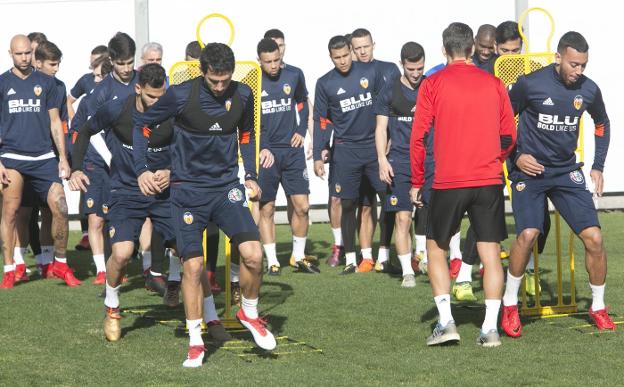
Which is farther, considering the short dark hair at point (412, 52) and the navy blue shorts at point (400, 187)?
the navy blue shorts at point (400, 187)

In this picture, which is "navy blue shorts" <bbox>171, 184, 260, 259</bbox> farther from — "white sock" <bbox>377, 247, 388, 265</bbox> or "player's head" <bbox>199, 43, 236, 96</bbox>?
"white sock" <bbox>377, 247, 388, 265</bbox>

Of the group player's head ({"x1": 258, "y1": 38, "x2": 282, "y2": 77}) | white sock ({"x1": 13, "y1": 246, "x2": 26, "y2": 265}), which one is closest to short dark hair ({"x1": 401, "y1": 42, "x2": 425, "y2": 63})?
player's head ({"x1": 258, "y1": 38, "x2": 282, "y2": 77})

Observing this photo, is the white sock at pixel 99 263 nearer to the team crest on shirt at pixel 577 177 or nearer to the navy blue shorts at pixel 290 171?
the navy blue shorts at pixel 290 171

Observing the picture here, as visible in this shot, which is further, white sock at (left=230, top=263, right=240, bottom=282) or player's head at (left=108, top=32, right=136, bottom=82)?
white sock at (left=230, top=263, right=240, bottom=282)

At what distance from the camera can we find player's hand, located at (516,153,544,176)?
30.1ft

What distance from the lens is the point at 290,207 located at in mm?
14352

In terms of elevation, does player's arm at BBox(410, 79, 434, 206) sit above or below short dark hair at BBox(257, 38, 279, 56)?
below

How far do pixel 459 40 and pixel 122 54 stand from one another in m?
3.67

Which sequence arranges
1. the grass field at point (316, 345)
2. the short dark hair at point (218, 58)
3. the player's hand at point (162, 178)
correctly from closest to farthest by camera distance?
the grass field at point (316, 345)
the short dark hair at point (218, 58)
the player's hand at point (162, 178)

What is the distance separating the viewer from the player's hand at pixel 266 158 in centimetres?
1293

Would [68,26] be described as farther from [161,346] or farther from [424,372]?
[424,372]

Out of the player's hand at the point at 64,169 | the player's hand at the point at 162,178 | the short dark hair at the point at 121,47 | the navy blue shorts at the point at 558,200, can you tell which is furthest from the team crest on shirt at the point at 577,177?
the player's hand at the point at 64,169

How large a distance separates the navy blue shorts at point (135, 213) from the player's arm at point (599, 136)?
3.36 metres

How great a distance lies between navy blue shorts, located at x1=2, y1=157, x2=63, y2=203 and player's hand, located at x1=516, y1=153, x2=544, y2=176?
5.48m
